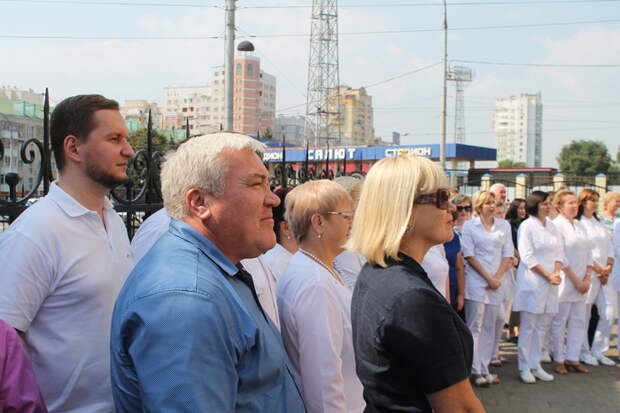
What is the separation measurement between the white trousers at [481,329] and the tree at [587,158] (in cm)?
7998

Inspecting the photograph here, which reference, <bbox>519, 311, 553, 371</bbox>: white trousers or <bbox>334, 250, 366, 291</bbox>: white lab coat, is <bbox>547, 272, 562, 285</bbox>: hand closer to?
<bbox>519, 311, 553, 371</bbox>: white trousers

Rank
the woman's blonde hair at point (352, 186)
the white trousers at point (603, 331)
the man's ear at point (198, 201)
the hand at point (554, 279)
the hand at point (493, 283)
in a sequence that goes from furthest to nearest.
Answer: the white trousers at point (603, 331) → the hand at point (554, 279) → the hand at point (493, 283) → the woman's blonde hair at point (352, 186) → the man's ear at point (198, 201)

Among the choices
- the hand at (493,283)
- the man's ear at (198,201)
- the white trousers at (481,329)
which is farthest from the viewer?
the hand at (493,283)

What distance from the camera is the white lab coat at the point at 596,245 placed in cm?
738

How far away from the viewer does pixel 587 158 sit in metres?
80.2

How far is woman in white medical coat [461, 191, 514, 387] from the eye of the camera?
643 centimetres

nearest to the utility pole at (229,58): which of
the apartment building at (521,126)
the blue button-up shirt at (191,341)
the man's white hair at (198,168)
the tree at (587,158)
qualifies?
the man's white hair at (198,168)

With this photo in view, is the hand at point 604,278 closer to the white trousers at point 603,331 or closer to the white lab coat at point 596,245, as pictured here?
the white lab coat at point 596,245

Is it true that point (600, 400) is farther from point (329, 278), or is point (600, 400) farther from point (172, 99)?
point (172, 99)

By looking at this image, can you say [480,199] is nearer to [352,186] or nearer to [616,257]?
[616,257]

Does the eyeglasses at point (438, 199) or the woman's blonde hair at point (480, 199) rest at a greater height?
the eyeglasses at point (438, 199)

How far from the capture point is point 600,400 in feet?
19.1

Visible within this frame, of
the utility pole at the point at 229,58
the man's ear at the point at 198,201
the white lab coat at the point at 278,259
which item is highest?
the utility pole at the point at 229,58

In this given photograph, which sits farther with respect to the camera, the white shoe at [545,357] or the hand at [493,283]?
the white shoe at [545,357]
